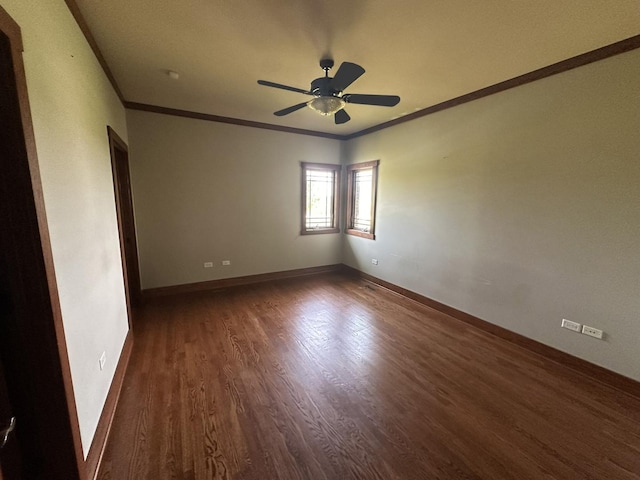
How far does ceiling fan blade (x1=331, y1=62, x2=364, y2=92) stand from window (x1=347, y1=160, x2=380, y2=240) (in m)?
2.53

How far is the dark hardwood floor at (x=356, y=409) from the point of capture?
4.96 ft

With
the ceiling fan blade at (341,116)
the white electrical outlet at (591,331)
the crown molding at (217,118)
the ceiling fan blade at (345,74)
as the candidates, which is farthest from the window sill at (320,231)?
the white electrical outlet at (591,331)

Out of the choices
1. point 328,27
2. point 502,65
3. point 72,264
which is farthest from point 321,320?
point 502,65

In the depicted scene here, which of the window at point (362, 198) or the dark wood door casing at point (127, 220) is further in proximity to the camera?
the window at point (362, 198)

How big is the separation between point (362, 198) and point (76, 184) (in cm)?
420

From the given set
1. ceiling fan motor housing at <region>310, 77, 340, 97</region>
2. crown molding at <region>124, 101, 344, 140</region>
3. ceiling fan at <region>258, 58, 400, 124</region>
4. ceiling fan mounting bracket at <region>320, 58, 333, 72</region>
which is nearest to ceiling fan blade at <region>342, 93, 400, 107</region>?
ceiling fan at <region>258, 58, 400, 124</region>

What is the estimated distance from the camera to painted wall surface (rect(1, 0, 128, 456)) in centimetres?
121

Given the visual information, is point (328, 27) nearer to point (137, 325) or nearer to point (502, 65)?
point (502, 65)

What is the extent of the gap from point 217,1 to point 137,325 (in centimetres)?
330

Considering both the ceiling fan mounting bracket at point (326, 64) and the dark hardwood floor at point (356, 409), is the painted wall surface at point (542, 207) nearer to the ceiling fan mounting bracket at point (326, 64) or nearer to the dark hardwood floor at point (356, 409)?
the dark hardwood floor at point (356, 409)

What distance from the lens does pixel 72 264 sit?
141 centimetres

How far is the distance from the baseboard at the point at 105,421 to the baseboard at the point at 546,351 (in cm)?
356

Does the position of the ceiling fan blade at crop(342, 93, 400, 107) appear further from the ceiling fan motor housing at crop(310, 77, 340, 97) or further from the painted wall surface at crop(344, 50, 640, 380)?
the painted wall surface at crop(344, 50, 640, 380)

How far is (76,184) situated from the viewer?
1556 millimetres
